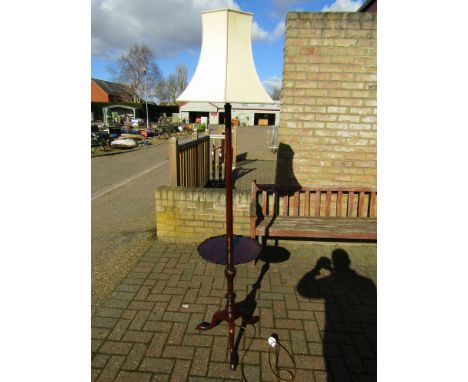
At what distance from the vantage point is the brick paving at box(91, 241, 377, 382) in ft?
7.73

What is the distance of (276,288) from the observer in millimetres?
3428

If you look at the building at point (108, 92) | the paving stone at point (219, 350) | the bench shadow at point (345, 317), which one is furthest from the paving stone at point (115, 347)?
the building at point (108, 92)

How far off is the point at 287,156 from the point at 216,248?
7.58 ft

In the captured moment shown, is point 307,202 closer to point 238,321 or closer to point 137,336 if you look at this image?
point 238,321

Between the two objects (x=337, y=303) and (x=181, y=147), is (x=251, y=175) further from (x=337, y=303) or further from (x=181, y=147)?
(x=337, y=303)

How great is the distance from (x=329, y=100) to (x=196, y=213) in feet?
8.27

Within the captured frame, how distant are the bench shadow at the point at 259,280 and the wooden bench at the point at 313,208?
31 cm

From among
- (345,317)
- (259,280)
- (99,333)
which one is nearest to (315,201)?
(259,280)

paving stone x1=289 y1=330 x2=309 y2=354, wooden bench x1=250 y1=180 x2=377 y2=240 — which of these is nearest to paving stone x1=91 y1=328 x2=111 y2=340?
paving stone x1=289 y1=330 x2=309 y2=354

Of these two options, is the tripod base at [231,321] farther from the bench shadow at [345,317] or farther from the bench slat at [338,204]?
the bench slat at [338,204]

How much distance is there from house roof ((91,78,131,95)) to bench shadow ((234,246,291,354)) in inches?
2299

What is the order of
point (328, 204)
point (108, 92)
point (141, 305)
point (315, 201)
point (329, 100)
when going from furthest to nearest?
point (108, 92) < point (315, 201) < point (328, 204) < point (329, 100) < point (141, 305)

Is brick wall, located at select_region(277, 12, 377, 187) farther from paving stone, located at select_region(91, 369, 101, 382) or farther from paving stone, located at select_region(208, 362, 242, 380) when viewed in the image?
paving stone, located at select_region(91, 369, 101, 382)

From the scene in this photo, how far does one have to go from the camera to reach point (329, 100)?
428 cm
